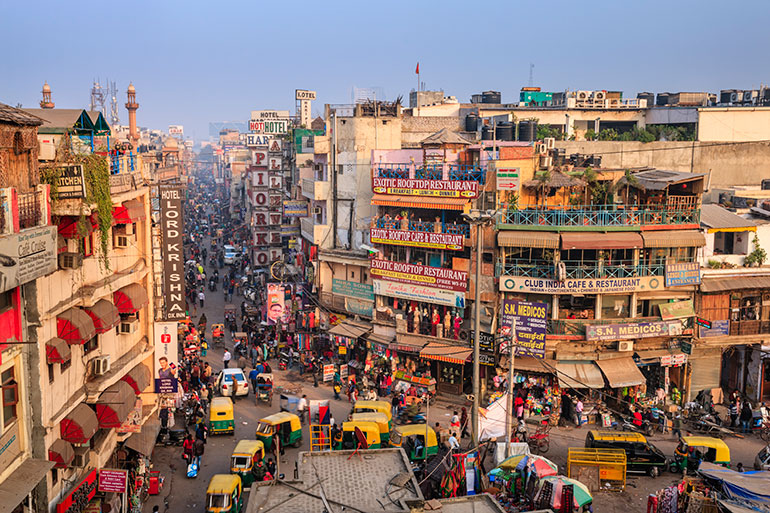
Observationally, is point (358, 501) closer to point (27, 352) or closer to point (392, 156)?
point (27, 352)

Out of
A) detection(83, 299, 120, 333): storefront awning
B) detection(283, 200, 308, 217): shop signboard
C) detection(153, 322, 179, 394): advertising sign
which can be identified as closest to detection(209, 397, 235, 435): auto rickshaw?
detection(153, 322, 179, 394): advertising sign

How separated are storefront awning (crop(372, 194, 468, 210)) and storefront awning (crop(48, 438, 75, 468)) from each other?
18594 millimetres

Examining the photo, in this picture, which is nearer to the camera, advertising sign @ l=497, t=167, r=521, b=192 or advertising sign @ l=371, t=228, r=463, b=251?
advertising sign @ l=497, t=167, r=521, b=192

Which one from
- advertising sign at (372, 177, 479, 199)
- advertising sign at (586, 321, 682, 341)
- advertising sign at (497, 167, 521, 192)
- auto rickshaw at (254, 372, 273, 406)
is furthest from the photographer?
advertising sign at (372, 177, 479, 199)

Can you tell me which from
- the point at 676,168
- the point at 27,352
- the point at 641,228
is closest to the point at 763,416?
the point at 641,228

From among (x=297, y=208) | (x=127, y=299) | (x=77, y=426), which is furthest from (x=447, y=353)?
(x=297, y=208)

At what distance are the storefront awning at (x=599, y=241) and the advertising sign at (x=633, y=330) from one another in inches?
123

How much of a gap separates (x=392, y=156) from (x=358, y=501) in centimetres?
2612

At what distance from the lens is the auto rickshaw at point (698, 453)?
77.3ft

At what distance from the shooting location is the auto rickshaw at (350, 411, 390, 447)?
24781 millimetres

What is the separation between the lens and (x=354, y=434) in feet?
78.5

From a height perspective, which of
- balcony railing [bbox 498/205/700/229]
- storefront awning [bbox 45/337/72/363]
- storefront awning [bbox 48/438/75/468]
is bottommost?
storefront awning [bbox 48/438/75/468]

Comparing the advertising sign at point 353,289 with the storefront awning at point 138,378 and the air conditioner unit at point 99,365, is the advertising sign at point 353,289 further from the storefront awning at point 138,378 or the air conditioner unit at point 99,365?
the air conditioner unit at point 99,365

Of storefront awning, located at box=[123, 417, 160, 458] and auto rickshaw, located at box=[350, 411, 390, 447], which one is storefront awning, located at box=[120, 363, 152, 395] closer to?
storefront awning, located at box=[123, 417, 160, 458]
